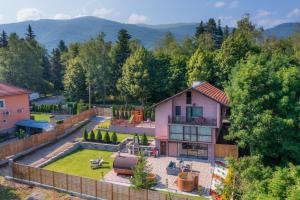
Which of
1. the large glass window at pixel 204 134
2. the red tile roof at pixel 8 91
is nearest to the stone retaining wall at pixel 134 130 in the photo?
the large glass window at pixel 204 134

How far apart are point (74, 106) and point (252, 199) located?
3689cm

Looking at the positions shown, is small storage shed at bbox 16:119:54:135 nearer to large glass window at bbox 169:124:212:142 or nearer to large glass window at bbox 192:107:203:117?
large glass window at bbox 169:124:212:142

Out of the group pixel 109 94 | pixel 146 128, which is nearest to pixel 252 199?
pixel 146 128

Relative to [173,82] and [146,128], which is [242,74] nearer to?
[146,128]

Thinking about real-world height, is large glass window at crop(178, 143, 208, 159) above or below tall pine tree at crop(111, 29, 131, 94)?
below

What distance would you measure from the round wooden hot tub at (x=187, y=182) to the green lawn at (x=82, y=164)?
6.53 metres

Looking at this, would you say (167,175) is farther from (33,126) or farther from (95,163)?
(33,126)

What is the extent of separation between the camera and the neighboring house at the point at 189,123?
28016mm

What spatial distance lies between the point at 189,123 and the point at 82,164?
10.4m

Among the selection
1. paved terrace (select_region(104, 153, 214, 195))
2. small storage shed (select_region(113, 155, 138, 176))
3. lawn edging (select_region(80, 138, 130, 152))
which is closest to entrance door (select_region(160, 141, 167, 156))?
paved terrace (select_region(104, 153, 214, 195))

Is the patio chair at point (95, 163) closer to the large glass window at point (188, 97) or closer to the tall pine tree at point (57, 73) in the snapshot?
the large glass window at point (188, 97)

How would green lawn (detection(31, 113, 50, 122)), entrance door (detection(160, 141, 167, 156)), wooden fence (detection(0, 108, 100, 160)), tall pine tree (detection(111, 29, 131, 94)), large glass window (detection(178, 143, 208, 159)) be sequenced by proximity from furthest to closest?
tall pine tree (detection(111, 29, 131, 94)) < green lawn (detection(31, 113, 50, 122)) < entrance door (detection(160, 141, 167, 156)) < large glass window (detection(178, 143, 208, 159)) < wooden fence (detection(0, 108, 100, 160))

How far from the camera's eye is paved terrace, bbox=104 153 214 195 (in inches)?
908

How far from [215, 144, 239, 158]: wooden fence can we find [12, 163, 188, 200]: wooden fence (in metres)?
11.2
